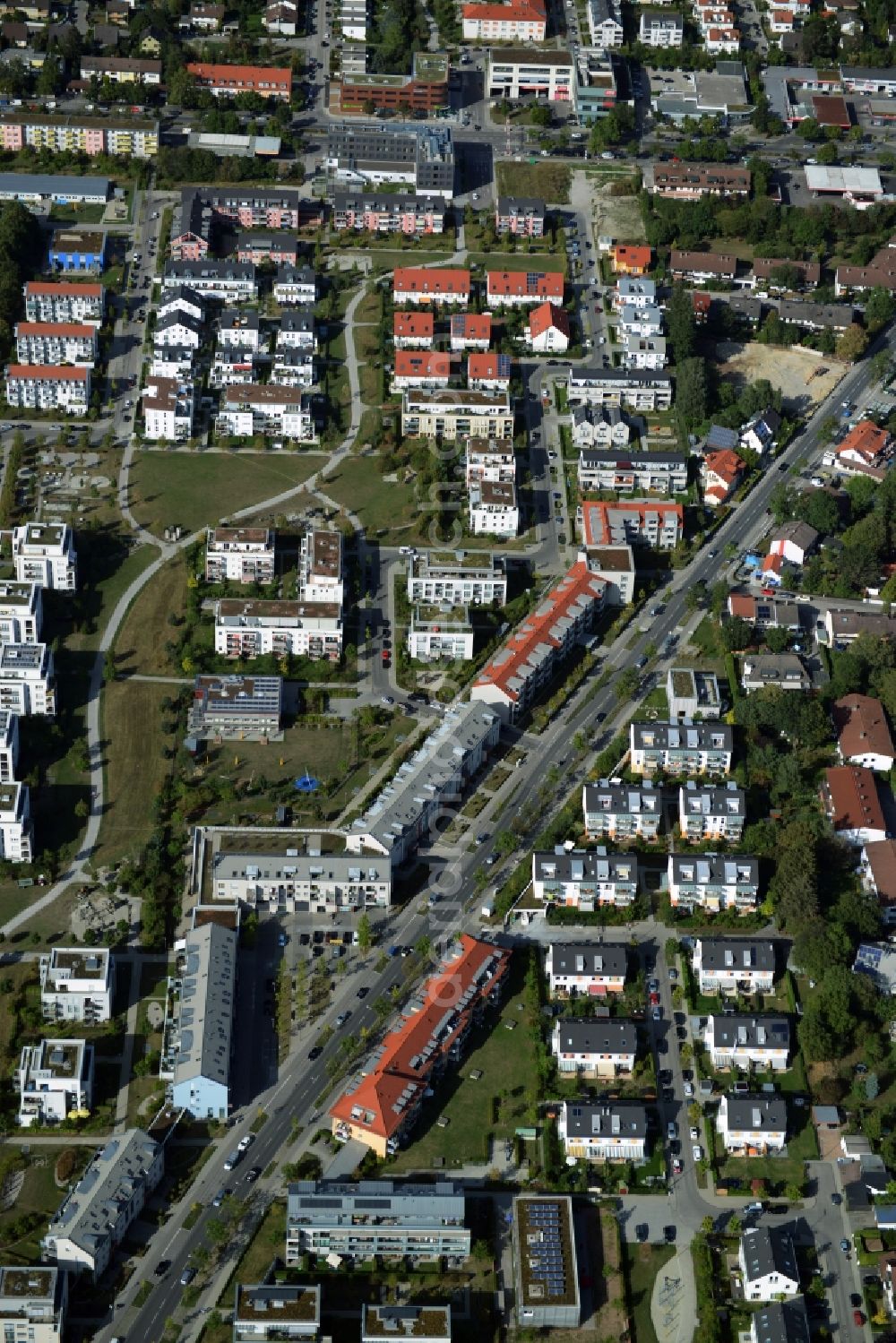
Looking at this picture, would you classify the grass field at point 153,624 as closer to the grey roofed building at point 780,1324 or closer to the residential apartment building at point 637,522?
the residential apartment building at point 637,522

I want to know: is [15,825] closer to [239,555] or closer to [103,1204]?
[103,1204]

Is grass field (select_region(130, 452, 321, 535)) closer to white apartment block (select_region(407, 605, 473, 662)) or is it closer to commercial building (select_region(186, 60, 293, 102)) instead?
white apartment block (select_region(407, 605, 473, 662))

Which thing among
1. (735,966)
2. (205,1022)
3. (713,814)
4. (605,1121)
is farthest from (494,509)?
(605,1121)

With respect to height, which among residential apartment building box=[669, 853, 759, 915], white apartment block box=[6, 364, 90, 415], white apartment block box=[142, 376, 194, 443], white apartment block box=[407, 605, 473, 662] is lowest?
residential apartment building box=[669, 853, 759, 915]

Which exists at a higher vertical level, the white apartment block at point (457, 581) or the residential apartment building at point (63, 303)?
the residential apartment building at point (63, 303)

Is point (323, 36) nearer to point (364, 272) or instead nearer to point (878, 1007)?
point (364, 272)

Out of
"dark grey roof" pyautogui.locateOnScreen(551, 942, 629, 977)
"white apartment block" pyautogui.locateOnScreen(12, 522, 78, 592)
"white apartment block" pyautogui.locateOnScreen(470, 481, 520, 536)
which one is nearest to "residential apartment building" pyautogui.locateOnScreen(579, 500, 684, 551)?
"white apartment block" pyautogui.locateOnScreen(470, 481, 520, 536)

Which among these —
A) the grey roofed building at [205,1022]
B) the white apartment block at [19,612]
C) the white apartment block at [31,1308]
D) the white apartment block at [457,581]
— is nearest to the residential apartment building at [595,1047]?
the grey roofed building at [205,1022]
